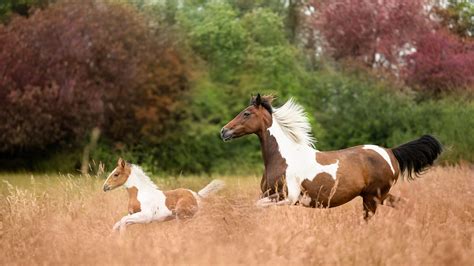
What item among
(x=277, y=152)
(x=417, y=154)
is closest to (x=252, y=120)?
(x=277, y=152)

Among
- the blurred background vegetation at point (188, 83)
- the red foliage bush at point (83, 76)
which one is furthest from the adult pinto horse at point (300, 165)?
the red foliage bush at point (83, 76)

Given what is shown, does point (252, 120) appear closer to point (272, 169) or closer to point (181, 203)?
point (272, 169)

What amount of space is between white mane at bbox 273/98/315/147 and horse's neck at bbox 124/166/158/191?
1.51 meters

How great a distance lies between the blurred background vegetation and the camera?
25.0 metres

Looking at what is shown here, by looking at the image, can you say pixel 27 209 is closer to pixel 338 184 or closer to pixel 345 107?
pixel 338 184

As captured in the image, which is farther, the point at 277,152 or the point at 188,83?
the point at 188,83

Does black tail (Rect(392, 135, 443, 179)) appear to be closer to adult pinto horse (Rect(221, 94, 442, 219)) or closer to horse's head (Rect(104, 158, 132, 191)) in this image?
adult pinto horse (Rect(221, 94, 442, 219))

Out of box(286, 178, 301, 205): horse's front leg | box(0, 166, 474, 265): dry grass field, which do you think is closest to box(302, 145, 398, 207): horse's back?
box(286, 178, 301, 205): horse's front leg

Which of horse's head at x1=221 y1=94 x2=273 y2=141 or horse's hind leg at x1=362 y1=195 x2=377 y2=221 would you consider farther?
horse's hind leg at x1=362 y1=195 x2=377 y2=221

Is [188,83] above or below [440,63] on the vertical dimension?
below

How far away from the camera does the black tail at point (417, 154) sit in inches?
357

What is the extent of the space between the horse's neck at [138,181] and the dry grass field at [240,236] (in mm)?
470

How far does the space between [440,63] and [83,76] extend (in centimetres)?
1313

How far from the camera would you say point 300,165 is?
26.5 feet
